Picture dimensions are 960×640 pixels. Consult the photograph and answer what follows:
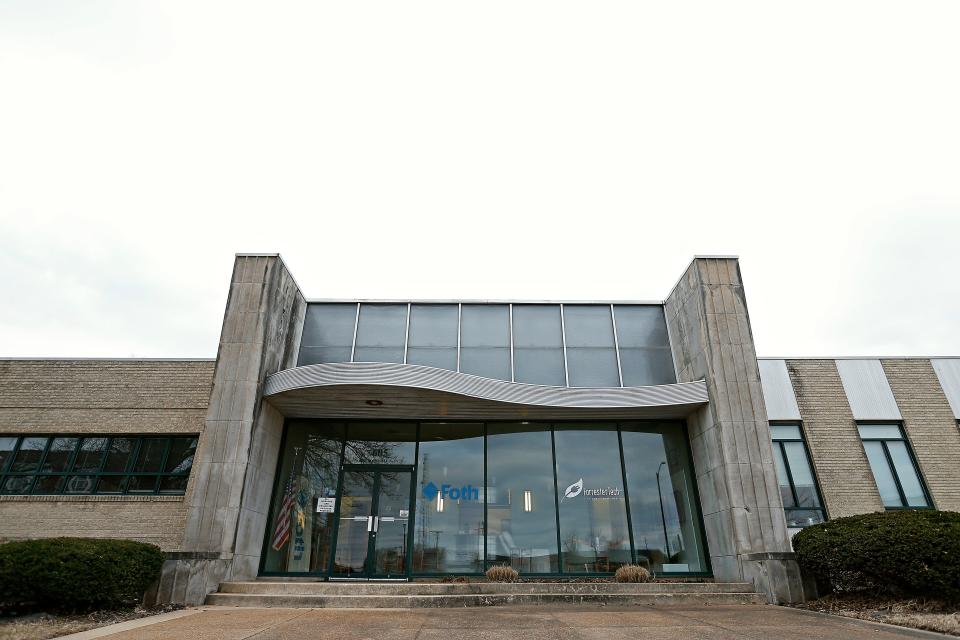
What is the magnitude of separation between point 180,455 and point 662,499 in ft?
37.7

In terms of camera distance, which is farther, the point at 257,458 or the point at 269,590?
the point at 257,458

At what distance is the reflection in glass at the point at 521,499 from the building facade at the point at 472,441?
0.05m

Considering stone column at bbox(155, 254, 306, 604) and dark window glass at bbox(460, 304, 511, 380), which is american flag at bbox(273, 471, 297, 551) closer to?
stone column at bbox(155, 254, 306, 604)

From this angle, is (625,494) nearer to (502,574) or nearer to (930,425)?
(502,574)

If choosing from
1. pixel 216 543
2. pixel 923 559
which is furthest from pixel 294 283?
pixel 923 559

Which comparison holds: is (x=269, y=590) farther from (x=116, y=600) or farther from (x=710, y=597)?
(x=710, y=597)

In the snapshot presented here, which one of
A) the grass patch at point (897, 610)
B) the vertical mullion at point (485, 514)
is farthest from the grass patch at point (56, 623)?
the grass patch at point (897, 610)

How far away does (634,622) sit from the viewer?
24.1 feet

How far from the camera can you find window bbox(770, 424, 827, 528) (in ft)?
42.5

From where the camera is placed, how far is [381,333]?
45.2ft


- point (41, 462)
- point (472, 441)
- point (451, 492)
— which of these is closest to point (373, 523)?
point (451, 492)

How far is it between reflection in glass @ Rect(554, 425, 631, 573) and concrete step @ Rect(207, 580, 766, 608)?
1.73 metres

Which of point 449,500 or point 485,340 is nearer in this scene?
point 449,500

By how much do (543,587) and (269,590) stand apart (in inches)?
193
